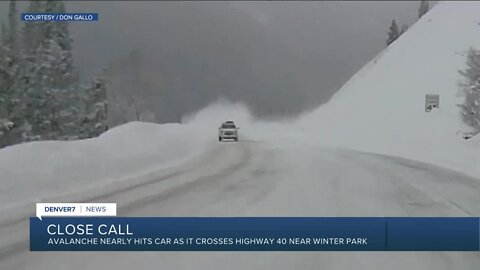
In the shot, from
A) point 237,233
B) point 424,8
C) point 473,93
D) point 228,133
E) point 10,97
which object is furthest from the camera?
point 424,8

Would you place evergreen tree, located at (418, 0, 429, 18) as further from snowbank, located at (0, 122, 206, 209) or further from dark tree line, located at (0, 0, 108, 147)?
snowbank, located at (0, 122, 206, 209)

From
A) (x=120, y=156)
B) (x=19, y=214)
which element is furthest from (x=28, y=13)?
(x=120, y=156)

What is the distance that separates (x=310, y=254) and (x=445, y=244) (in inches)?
46.0

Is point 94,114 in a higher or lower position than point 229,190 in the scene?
higher

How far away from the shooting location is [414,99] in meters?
65.4

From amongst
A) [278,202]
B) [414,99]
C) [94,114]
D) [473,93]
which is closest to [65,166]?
[278,202]

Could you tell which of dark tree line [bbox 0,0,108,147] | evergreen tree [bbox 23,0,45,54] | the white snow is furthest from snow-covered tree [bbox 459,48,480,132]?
dark tree line [bbox 0,0,108,147]

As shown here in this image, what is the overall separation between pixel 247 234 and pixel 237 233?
0.09 meters

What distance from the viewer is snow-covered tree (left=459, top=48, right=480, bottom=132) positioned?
84.8 feet

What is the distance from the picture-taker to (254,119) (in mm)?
88688

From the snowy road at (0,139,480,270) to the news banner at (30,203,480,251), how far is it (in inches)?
5.4

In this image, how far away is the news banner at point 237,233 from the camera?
14.6 feet

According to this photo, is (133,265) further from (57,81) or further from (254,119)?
(254,119)

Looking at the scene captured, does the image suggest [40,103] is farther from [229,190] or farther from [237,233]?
[237,233]
